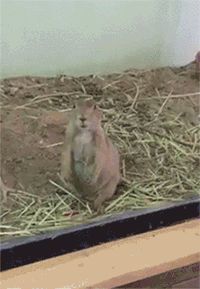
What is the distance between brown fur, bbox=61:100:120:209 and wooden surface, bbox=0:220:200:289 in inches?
3.8

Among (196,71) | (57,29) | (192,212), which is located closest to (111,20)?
(57,29)

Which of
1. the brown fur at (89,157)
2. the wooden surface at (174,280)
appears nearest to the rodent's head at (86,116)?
the brown fur at (89,157)

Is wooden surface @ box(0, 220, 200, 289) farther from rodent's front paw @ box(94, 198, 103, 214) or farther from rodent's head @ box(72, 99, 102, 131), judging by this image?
rodent's head @ box(72, 99, 102, 131)

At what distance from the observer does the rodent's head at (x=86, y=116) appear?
158cm

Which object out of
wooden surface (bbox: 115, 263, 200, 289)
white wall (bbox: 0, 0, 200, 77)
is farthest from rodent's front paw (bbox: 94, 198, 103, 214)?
white wall (bbox: 0, 0, 200, 77)

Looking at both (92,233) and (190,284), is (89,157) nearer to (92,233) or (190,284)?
(92,233)

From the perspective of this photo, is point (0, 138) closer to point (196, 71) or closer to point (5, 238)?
point (5, 238)

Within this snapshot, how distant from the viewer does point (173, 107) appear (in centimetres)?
190

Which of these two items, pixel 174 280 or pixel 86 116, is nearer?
pixel 86 116

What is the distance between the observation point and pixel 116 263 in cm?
158

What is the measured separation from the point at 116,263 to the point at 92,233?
6 cm

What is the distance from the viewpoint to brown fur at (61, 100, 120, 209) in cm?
160

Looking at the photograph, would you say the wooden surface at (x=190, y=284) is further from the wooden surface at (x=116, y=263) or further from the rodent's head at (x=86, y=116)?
the rodent's head at (x=86, y=116)

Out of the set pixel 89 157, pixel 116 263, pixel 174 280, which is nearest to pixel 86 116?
pixel 89 157
